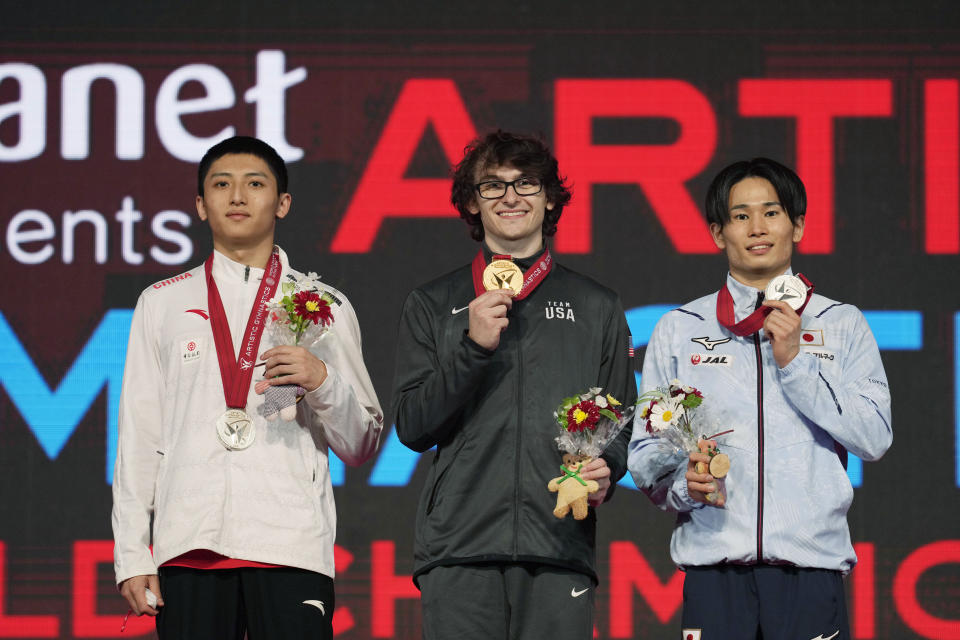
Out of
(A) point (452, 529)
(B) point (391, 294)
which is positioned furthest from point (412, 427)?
(B) point (391, 294)

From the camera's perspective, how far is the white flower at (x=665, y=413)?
330 cm

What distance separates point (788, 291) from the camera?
3408 mm

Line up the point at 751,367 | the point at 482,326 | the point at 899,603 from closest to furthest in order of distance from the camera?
the point at 482,326 → the point at 751,367 → the point at 899,603

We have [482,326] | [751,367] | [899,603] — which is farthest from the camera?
[899,603]

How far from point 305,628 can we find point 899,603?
302cm

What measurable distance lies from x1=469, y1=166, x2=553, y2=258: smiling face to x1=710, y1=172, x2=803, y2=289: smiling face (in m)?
0.56

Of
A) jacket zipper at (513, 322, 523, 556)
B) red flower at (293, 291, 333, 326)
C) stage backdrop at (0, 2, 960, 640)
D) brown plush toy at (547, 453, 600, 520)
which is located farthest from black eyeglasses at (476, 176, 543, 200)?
stage backdrop at (0, 2, 960, 640)

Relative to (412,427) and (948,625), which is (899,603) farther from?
(412,427)

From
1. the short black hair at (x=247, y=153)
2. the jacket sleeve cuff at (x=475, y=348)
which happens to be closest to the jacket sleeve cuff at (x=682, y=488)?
the jacket sleeve cuff at (x=475, y=348)

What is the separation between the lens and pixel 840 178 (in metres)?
5.56

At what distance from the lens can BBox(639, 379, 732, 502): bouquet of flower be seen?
3260mm

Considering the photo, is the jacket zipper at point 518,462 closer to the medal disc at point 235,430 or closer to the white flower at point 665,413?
the white flower at point 665,413

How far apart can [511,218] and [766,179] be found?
76cm

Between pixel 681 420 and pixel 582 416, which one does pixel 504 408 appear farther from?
pixel 681 420
